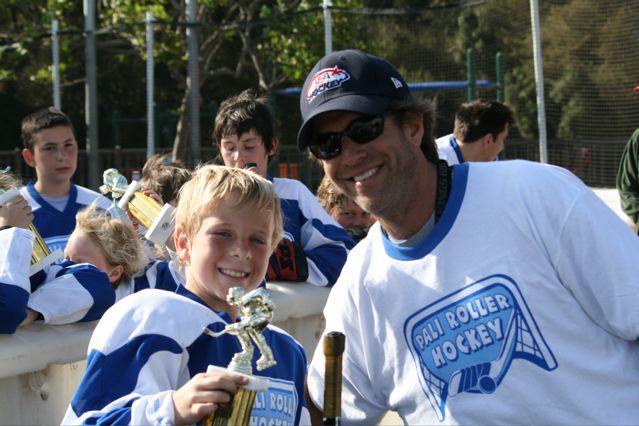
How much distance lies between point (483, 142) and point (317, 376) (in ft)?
16.5

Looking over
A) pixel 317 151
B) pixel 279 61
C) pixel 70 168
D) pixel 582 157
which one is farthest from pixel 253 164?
pixel 582 157

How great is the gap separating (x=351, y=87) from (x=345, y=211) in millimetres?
3323

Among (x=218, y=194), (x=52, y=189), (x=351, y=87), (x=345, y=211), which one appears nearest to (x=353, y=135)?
(x=351, y=87)

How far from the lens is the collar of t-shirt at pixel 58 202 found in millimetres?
6102

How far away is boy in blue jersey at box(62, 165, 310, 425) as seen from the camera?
237cm

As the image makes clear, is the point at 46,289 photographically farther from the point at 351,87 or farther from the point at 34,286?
the point at 351,87

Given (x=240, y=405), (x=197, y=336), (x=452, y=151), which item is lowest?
(x=240, y=405)

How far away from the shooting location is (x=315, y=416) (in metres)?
3.00

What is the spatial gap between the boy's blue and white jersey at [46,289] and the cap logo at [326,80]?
4.92 ft

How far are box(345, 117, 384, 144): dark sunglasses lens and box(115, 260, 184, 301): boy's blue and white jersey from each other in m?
1.88

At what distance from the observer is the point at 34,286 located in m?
4.02

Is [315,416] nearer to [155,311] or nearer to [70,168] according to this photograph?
[155,311]

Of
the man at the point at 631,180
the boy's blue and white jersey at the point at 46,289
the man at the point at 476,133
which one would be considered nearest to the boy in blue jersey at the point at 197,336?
the boy's blue and white jersey at the point at 46,289

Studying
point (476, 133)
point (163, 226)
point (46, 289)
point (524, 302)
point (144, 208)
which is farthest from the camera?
point (476, 133)
